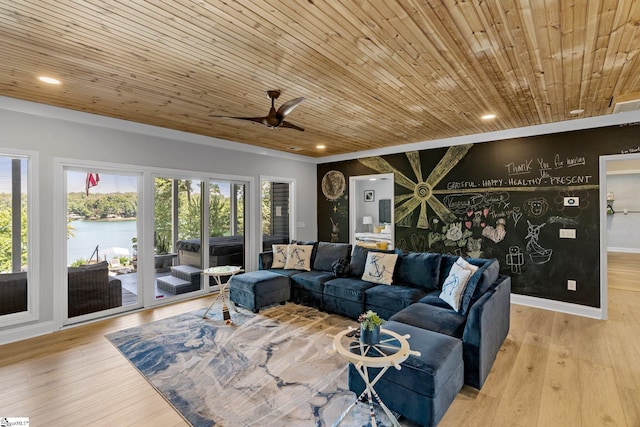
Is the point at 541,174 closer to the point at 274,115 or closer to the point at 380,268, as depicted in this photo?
the point at 380,268

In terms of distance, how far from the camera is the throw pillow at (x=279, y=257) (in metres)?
5.23

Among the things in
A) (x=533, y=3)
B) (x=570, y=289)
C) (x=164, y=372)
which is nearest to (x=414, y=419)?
(x=164, y=372)

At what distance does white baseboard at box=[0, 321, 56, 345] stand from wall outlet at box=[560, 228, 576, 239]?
6.97m

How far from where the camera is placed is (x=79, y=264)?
4.10 m

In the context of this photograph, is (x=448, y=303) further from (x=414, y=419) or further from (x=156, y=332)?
(x=156, y=332)

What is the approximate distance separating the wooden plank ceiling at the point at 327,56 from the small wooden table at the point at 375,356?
7.23 feet

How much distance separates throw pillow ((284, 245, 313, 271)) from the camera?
16.7 ft

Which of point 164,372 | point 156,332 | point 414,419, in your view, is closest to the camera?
point 414,419

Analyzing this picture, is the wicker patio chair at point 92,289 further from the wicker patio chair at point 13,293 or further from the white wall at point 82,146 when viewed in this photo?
the wicker patio chair at point 13,293

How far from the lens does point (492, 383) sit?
262cm

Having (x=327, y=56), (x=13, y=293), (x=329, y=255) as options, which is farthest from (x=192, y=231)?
(x=327, y=56)

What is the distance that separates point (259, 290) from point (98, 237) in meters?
2.38

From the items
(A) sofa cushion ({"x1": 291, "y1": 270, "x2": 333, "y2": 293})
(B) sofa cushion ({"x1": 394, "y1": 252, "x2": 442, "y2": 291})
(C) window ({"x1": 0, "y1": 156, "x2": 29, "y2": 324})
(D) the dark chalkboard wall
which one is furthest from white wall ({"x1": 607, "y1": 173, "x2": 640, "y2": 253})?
(C) window ({"x1": 0, "y1": 156, "x2": 29, "y2": 324})

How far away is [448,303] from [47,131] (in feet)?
16.7
